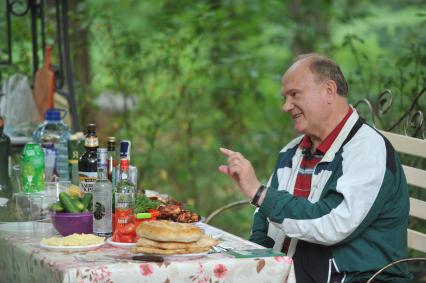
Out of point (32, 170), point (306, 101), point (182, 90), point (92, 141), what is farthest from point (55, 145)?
point (182, 90)

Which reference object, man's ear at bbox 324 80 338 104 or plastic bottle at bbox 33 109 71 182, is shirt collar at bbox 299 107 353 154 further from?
plastic bottle at bbox 33 109 71 182

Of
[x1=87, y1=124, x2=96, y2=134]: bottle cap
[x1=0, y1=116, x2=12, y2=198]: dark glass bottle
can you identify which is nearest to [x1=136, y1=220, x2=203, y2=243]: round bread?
[x1=87, y1=124, x2=96, y2=134]: bottle cap

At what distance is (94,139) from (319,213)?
0.91 metres

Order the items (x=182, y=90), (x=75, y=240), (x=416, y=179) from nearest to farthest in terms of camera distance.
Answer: (x=75, y=240)
(x=416, y=179)
(x=182, y=90)

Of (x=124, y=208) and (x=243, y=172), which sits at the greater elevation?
(x=243, y=172)

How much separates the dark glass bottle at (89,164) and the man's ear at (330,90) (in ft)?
3.00

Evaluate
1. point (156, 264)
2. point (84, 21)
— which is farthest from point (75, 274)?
point (84, 21)

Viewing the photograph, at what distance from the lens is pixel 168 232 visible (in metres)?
3.00

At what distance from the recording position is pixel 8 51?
6.01m

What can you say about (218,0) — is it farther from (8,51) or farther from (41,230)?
(41,230)

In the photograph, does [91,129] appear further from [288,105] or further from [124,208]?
[288,105]

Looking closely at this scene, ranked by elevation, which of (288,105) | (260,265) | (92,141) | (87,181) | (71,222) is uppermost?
(288,105)

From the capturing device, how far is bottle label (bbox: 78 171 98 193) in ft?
11.8

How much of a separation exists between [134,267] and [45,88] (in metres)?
3.07
